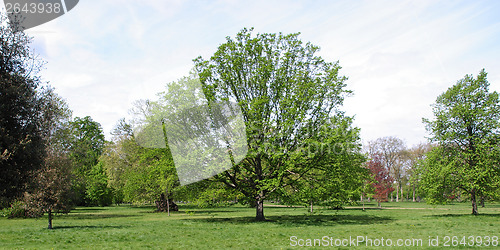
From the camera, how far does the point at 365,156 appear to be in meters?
23.8

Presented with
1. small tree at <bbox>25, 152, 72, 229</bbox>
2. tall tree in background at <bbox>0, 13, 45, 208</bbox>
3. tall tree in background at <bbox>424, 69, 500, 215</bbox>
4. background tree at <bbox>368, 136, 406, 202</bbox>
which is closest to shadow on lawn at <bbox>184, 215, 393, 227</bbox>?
tall tree in background at <bbox>424, 69, 500, 215</bbox>

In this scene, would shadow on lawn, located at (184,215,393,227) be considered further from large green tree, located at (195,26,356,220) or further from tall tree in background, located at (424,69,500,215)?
tall tree in background, located at (424,69,500,215)

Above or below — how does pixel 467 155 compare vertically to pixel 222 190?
above

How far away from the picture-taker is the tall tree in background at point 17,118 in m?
11.1

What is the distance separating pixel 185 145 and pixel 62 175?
7616mm

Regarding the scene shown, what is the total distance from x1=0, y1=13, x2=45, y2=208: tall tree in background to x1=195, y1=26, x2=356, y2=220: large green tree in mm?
11599

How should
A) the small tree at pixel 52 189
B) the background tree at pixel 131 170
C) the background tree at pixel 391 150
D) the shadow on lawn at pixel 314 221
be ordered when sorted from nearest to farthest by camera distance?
1. the small tree at pixel 52 189
2. the shadow on lawn at pixel 314 221
3. the background tree at pixel 131 170
4. the background tree at pixel 391 150

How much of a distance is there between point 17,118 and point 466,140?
2939cm

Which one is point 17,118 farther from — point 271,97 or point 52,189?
point 271,97

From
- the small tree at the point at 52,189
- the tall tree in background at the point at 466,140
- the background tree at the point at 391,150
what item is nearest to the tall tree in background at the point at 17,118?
the small tree at the point at 52,189

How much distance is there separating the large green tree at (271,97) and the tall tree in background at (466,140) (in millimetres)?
10109

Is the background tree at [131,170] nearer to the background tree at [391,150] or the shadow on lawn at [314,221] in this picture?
the shadow on lawn at [314,221]

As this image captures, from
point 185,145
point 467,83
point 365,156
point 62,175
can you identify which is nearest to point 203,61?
point 185,145

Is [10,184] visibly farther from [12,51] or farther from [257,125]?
[257,125]
